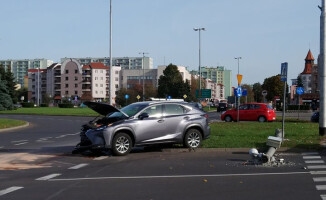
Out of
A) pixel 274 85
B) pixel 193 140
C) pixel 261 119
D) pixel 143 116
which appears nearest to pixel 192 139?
pixel 193 140

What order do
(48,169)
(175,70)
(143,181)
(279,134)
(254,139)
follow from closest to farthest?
(143,181), (48,169), (279,134), (254,139), (175,70)

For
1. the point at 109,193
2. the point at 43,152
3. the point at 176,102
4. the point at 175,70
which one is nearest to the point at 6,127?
the point at 43,152

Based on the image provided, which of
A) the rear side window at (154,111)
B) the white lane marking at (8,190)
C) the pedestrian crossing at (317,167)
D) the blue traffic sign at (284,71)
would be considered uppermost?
the blue traffic sign at (284,71)

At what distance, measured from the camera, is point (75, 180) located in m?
9.12

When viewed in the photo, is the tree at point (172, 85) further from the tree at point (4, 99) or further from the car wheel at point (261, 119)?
the tree at point (4, 99)

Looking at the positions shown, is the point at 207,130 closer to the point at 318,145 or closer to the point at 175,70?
the point at 318,145

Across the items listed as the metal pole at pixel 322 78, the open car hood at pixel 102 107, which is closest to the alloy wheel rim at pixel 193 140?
the open car hood at pixel 102 107

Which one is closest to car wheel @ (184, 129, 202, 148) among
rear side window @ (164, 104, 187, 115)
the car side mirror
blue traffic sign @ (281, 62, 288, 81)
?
rear side window @ (164, 104, 187, 115)

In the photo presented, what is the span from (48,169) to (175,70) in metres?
93.9

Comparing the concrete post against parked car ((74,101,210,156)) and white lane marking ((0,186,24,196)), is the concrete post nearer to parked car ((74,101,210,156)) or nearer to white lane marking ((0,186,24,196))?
parked car ((74,101,210,156))

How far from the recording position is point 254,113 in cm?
3306

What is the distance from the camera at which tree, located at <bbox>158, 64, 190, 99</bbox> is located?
3859 inches

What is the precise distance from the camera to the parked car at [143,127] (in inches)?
519

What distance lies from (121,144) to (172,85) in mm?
86959
